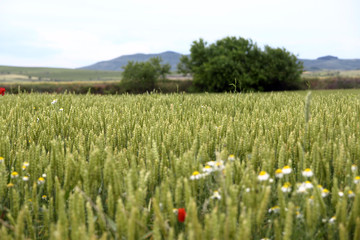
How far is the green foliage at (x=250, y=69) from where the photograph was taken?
1419 inches

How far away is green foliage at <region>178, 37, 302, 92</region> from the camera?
36.0 m

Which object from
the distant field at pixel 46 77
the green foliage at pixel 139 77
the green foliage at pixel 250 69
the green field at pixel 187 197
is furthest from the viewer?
the distant field at pixel 46 77

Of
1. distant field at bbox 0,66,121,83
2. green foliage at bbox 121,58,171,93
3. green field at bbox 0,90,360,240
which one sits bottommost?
green field at bbox 0,90,360,240

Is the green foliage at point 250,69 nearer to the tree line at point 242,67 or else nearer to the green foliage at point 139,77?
the tree line at point 242,67

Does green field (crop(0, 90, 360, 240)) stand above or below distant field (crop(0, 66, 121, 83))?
below

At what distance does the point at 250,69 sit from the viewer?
3672 cm

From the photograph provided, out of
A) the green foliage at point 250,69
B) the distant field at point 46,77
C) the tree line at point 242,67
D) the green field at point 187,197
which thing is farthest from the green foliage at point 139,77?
the distant field at point 46,77

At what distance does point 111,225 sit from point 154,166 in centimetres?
54

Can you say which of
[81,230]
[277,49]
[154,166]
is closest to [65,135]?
[154,166]

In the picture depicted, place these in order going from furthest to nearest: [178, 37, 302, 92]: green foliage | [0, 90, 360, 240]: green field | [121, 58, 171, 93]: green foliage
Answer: [121, 58, 171, 93]: green foliage
[178, 37, 302, 92]: green foliage
[0, 90, 360, 240]: green field

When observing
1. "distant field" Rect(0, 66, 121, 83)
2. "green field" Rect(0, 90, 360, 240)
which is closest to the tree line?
"green field" Rect(0, 90, 360, 240)

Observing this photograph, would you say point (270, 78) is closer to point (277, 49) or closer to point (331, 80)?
point (277, 49)

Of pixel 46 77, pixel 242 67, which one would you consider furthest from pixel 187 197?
pixel 46 77

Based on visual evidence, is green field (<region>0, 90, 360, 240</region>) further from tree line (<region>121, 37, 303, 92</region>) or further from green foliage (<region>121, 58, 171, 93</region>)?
green foliage (<region>121, 58, 171, 93</region>)
